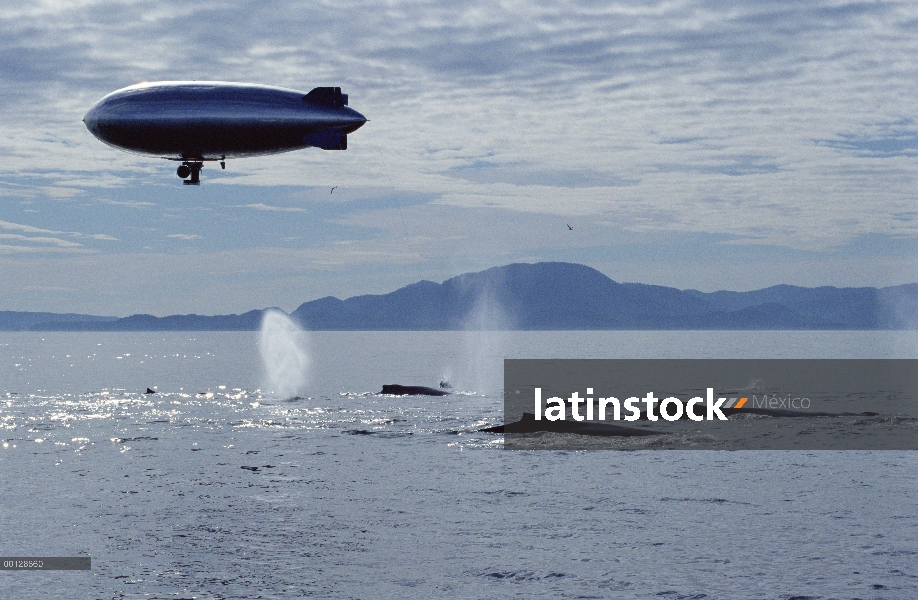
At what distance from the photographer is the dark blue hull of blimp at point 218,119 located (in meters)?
51.2

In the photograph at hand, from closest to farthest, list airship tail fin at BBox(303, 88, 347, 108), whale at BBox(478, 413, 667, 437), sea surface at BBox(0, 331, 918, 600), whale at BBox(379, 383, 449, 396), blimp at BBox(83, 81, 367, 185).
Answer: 1. sea surface at BBox(0, 331, 918, 600)
2. blimp at BBox(83, 81, 367, 185)
3. airship tail fin at BBox(303, 88, 347, 108)
4. whale at BBox(478, 413, 667, 437)
5. whale at BBox(379, 383, 449, 396)

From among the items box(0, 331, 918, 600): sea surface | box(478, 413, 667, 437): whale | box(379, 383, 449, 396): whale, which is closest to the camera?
box(0, 331, 918, 600): sea surface

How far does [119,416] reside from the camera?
9538 cm

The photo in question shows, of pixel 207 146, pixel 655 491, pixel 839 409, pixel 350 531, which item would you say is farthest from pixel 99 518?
pixel 839 409

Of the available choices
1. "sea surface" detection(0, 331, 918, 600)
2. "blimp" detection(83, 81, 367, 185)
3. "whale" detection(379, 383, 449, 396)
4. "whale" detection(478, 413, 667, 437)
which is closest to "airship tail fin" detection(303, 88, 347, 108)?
"blimp" detection(83, 81, 367, 185)

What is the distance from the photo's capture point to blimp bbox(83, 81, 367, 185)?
51.2 m

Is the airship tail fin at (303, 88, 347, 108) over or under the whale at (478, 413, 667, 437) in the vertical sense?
over

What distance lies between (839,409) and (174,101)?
7586 cm

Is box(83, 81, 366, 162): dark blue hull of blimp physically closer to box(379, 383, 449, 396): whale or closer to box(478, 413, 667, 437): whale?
box(478, 413, 667, 437): whale

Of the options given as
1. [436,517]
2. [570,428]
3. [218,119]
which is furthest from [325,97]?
→ [570,428]

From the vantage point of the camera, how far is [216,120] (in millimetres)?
51219

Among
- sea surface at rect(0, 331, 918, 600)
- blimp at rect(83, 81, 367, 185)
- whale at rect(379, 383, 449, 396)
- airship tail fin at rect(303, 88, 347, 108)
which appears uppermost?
airship tail fin at rect(303, 88, 347, 108)

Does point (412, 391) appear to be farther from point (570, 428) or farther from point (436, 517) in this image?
point (436, 517)

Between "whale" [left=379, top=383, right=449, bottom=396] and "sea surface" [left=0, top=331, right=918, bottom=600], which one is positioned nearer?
"sea surface" [left=0, top=331, right=918, bottom=600]
